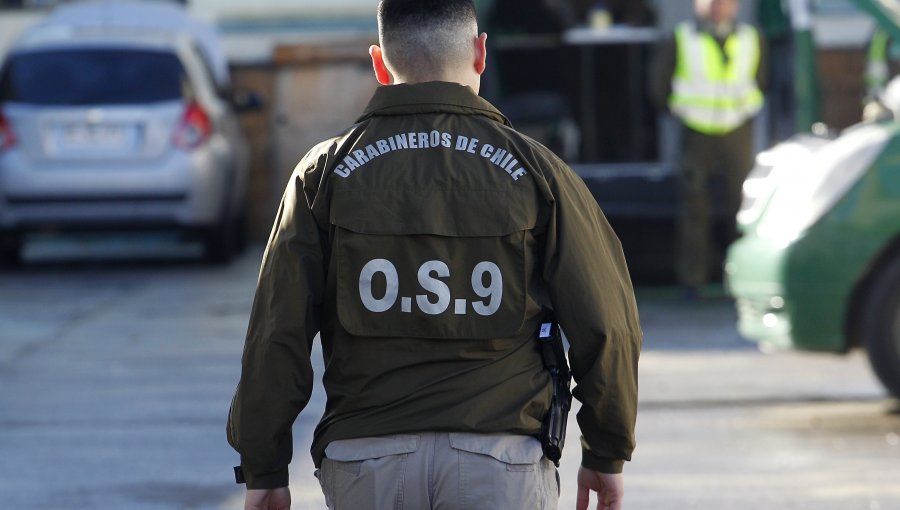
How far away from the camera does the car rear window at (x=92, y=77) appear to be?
501 inches

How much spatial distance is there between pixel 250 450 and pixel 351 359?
0.24 metres

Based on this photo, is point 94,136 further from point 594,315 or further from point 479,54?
point 594,315

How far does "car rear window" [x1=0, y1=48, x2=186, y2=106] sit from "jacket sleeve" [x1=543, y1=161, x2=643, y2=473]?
10110 mm

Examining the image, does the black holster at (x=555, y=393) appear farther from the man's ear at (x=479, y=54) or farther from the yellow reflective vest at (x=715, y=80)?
the yellow reflective vest at (x=715, y=80)

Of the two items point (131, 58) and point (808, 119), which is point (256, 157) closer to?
point (131, 58)

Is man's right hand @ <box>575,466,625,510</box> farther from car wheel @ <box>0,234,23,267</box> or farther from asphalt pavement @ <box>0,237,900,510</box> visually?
car wheel @ <box>0,234,23,267</box>

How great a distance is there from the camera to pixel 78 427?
7.37 metres

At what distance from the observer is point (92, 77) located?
1279 cm

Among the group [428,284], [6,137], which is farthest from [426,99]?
[6,137]

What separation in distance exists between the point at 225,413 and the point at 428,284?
490cm

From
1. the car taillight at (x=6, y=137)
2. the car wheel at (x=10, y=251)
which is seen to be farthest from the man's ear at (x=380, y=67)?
the car wheel at (x=10, y=251)

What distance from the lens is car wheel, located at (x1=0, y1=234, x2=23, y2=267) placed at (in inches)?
Result: 527

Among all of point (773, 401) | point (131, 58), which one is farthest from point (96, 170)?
point (773, 401)

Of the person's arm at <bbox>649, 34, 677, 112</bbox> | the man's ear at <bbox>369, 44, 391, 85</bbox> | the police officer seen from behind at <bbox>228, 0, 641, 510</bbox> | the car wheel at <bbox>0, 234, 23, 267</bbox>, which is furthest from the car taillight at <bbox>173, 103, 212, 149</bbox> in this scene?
the police officer seen from behind at <bbox>228, 0, 641, 510</bbox>
